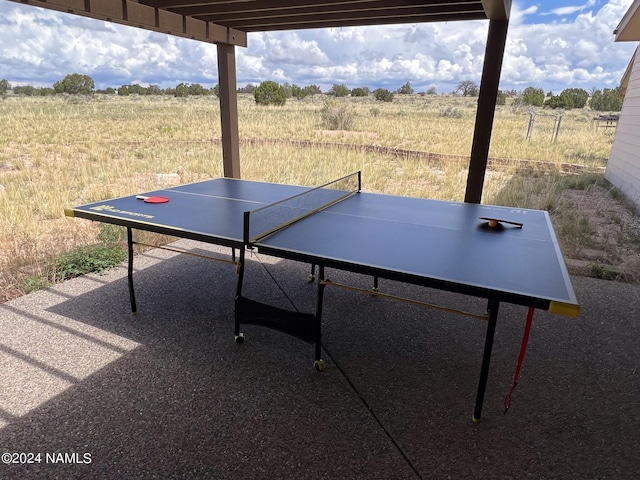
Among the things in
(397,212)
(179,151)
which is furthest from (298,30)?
(179,151)

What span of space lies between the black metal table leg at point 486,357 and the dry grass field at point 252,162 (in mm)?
3467

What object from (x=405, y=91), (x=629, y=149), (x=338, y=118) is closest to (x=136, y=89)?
(x=405, y=91)

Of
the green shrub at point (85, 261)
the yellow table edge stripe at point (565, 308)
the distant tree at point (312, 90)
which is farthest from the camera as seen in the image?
the distant tree at point (312, 90)

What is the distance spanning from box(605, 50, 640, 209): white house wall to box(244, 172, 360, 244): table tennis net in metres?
5.52

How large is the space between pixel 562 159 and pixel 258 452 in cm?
1102

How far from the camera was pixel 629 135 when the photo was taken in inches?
295

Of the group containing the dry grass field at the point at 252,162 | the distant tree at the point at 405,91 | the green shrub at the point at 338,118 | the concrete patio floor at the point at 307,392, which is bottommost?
the concrete patio floor at the point at 307,392

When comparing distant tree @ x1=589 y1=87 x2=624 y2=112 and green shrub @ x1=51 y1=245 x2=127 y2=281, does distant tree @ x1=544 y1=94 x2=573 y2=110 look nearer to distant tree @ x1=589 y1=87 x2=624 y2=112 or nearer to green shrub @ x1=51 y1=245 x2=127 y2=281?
distant tree @ x1=589 y1=87 x2=624 y2=112

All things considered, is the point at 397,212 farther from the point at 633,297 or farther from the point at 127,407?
the point at 633,297

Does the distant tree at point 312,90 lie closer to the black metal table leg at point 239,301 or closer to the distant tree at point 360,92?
the distant tree at point 360,92

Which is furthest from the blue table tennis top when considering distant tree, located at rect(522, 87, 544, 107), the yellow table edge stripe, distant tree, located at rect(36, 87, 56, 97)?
distant tree, located at rect(36, 87, 56, 97)

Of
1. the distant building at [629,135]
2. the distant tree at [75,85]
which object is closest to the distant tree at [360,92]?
the distant tree at [75,85]

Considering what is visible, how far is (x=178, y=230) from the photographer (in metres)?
2.49

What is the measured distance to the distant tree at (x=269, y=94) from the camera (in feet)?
75.9
